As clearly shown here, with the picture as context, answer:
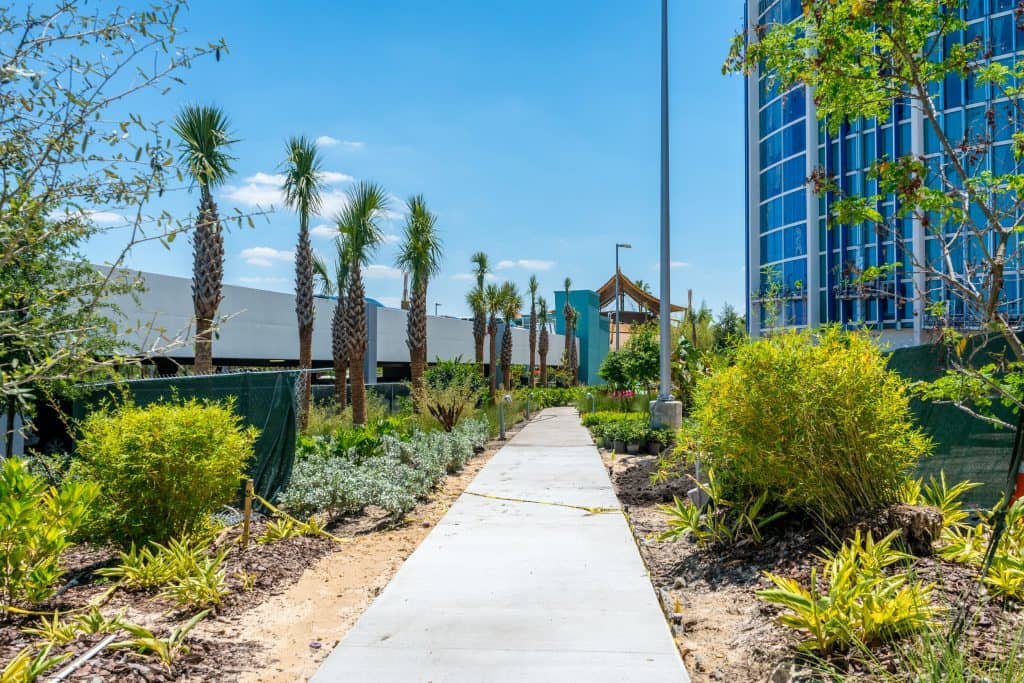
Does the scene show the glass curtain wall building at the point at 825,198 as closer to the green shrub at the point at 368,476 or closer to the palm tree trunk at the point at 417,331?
the palm tree trunk at the point at 417,331

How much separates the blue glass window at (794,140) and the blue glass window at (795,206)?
87.9 inches

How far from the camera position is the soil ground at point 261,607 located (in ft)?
14.6

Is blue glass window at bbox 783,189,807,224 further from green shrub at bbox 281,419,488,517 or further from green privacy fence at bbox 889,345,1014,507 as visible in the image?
green privacy fence at bbox 889,345,1014,507

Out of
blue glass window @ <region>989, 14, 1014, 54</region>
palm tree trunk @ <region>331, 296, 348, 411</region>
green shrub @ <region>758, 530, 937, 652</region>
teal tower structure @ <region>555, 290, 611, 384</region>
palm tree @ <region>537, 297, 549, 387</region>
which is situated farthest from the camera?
teal tower structure @ <region>555, 290, 611, 384</region>

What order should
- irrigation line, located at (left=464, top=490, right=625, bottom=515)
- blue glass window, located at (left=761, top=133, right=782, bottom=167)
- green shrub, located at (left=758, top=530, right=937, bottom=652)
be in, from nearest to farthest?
green shrub, located at (left=758, top=530, right=937, bottom=652) < irrigation line, located at (left=464, top=490, right=625, bottom=515) < blue glass window, located at (left=761, top=133, right=782, bottom=167)

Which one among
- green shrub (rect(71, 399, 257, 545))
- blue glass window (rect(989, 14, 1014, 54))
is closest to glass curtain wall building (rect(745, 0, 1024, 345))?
blue glass window (rect(989, 14, 1014, 54))

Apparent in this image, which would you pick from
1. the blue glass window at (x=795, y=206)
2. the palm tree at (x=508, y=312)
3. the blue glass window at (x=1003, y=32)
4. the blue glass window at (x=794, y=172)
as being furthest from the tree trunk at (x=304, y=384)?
the blue glass window at (x=794, y=172)

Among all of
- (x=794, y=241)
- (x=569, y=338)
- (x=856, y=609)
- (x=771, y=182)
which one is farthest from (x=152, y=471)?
(x=569, y=338)

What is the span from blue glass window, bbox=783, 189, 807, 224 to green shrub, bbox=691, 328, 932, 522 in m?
36.3

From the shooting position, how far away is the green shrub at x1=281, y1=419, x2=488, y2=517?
348 inches

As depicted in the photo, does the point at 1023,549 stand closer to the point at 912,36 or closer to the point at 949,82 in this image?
the point at 912,36

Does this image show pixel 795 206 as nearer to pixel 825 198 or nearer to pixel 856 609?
pixel 825 198

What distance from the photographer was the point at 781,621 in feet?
15.2

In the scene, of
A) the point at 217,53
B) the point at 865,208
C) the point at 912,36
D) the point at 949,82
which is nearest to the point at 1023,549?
the point at 865,208
